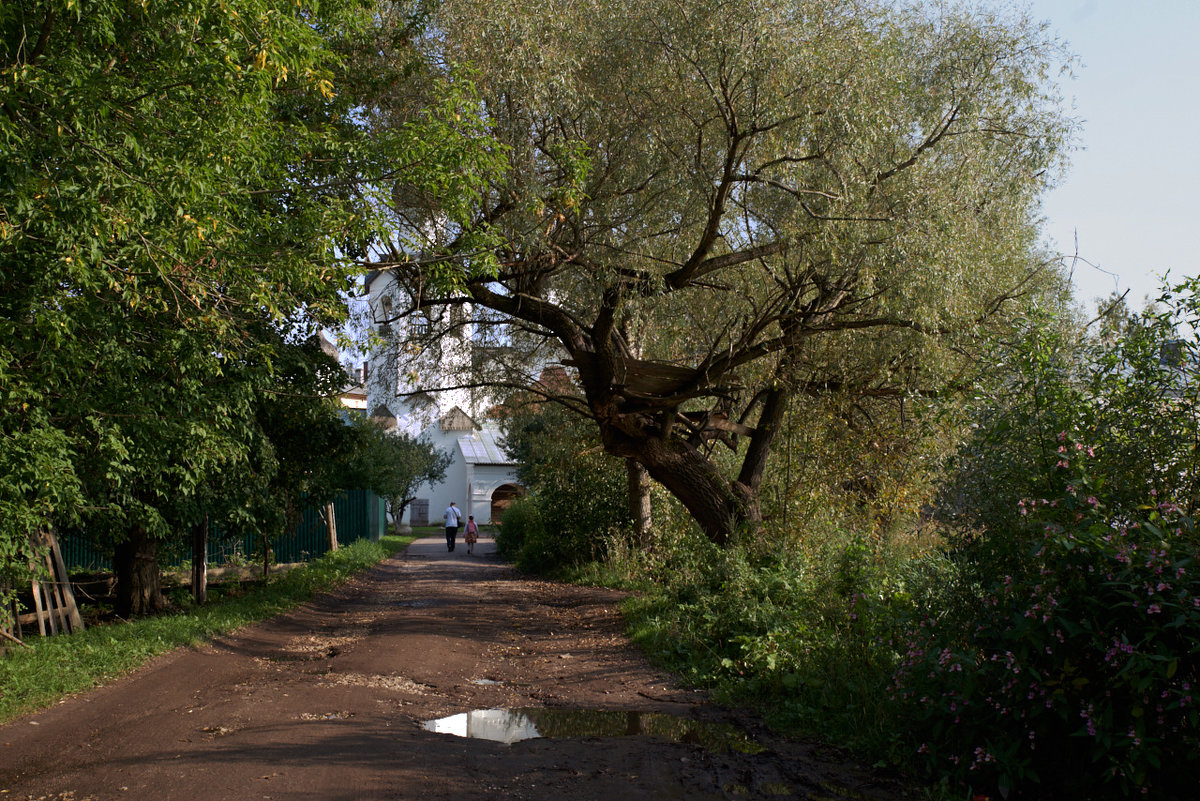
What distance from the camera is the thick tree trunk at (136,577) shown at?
12734 mm

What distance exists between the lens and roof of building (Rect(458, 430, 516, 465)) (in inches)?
2037

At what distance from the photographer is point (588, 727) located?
6.75 metres

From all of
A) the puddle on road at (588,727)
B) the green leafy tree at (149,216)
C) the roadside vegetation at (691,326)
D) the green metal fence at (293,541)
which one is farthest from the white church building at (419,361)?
the puddle on road at (588,727)

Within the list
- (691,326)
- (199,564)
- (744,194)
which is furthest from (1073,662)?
(199,564)

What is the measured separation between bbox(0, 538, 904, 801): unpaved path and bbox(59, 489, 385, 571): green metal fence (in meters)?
5.48

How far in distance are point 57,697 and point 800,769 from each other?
6061 mm

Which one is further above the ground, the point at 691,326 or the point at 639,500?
the point at 691,326

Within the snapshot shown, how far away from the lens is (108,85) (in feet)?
20.0

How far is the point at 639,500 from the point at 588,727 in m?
11.0

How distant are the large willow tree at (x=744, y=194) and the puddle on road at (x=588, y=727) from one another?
458 cm

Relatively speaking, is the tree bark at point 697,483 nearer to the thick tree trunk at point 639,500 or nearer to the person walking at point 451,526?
the thick tree trunk at point 639,500

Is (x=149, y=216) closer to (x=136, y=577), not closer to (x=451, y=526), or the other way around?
(x=136, y=577)

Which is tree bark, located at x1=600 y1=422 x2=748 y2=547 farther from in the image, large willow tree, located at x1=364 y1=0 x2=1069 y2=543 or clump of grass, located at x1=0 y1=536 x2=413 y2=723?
clump of grass, located at x1=0 y1=536 x2=413 y2=723

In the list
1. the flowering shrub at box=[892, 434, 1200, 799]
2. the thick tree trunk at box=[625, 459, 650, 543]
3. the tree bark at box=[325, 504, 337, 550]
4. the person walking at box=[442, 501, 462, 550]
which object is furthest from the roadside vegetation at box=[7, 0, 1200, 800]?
the person walking at box=[442, 501, 462, 550]
